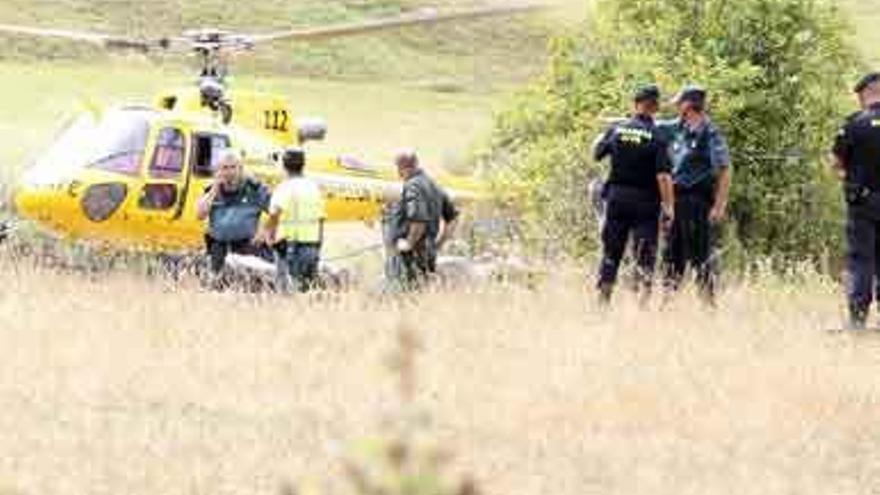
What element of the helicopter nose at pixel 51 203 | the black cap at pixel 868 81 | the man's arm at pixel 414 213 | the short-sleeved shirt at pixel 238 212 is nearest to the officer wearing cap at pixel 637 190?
the black cap at pixel 868 81

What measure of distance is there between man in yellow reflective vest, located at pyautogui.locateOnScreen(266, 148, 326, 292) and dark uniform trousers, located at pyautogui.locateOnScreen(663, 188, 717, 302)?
241 cm

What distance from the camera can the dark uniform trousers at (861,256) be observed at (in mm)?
11289

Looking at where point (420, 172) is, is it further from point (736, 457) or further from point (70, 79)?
point (70, 79)

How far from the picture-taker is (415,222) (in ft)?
43.3

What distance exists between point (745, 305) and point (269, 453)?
5.38 metres

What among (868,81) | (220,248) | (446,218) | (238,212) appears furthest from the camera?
(220,248)

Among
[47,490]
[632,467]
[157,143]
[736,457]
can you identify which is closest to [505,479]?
[632,467]

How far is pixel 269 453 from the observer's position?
7.54m

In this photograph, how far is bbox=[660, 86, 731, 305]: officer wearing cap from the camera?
12055 mm

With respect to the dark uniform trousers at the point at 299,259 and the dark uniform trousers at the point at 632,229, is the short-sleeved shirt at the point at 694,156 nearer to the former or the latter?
the dark uniform trousers at the point at 632,229

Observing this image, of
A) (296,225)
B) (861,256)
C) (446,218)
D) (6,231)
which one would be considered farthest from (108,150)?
(861,256)

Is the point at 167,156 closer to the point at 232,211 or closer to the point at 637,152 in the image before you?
the point at 232,211

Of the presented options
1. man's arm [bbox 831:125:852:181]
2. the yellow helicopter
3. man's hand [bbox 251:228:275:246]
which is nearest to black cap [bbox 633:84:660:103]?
man's arm [bbox 831:125:852:181]

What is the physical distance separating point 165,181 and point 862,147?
6.98 meters
